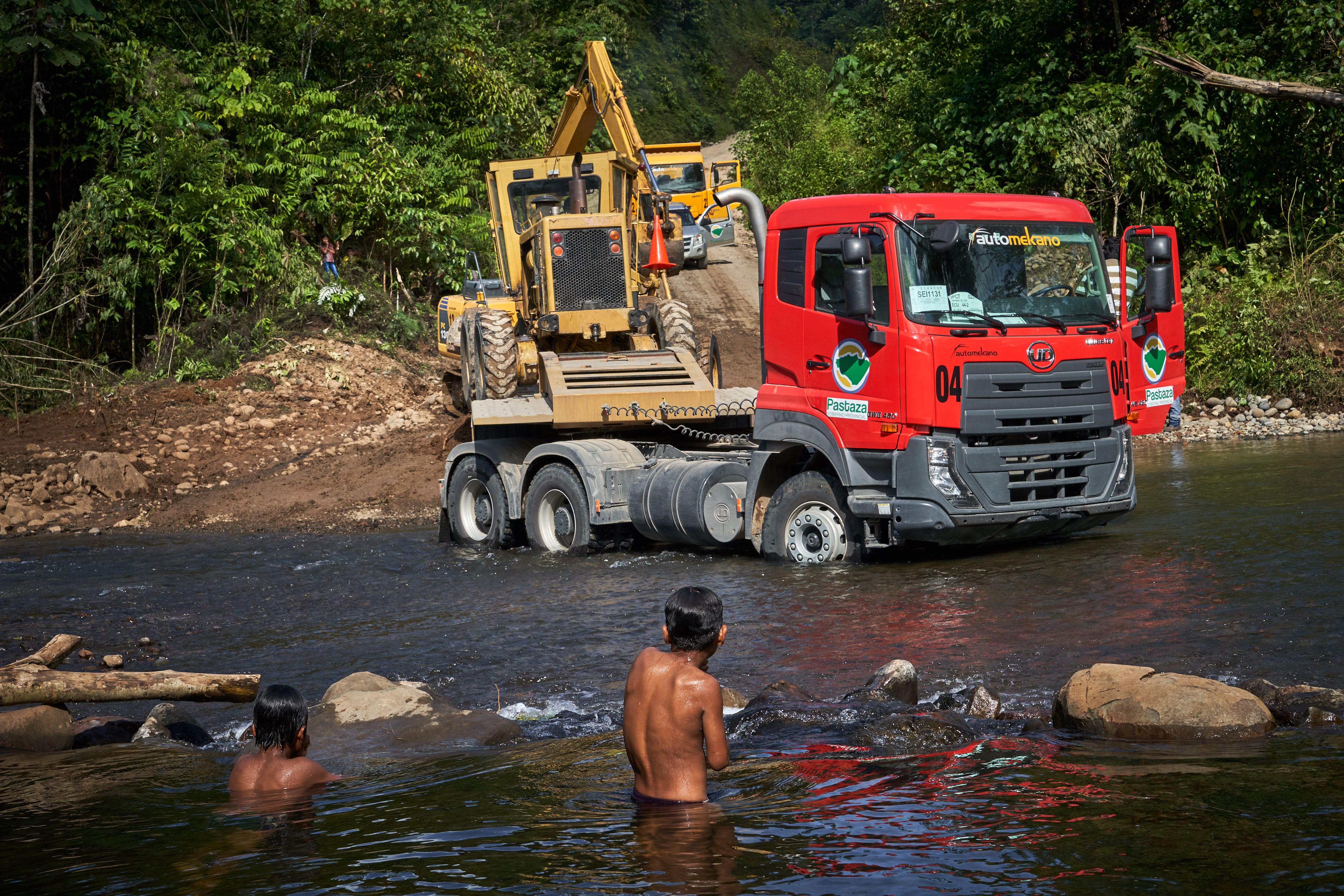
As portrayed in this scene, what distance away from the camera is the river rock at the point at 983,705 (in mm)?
6684

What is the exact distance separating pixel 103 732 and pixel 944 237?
22.5ft

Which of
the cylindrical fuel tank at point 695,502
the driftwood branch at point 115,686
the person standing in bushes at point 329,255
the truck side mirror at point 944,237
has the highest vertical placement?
the person standing in bushes at point 329,255

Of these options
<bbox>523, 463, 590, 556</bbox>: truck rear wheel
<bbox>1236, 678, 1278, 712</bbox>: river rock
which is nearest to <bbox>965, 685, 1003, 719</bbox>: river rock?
<bbox>1236, 678, 1278, 712</bbox>: river rock

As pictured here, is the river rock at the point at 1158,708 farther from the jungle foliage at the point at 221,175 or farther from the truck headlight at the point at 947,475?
the jungle foliage at the point at 221,175

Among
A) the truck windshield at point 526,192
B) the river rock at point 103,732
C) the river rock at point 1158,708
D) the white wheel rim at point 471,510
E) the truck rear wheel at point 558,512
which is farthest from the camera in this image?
the truck windshield at point 526,192

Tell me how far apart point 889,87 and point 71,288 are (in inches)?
744

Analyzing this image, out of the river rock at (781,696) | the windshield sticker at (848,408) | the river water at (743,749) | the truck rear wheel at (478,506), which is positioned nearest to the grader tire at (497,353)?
the truck rear wheel at (478,506)

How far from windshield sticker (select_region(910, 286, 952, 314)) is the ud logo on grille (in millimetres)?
730

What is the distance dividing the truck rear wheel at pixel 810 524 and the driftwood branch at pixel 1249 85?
36.8 feet

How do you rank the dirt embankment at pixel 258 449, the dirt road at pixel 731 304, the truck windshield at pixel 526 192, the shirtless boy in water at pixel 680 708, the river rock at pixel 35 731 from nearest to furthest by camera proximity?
the shirtless boy in water at pixel 680 708 → the river rock at pixel 35 731 → the dirt embankment at pixel 258 449 → the truck windshield at pixel 526 192 → the dirt road at pixel 731 304

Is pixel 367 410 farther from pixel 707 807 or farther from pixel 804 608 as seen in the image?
pixel 707 807

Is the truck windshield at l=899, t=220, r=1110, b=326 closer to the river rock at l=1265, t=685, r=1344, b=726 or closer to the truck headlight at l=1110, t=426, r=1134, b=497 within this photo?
the truck headlight at l=1110, t=426, r=1134, b=497

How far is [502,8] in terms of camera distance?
129 feet

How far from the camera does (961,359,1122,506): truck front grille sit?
10242 mm
